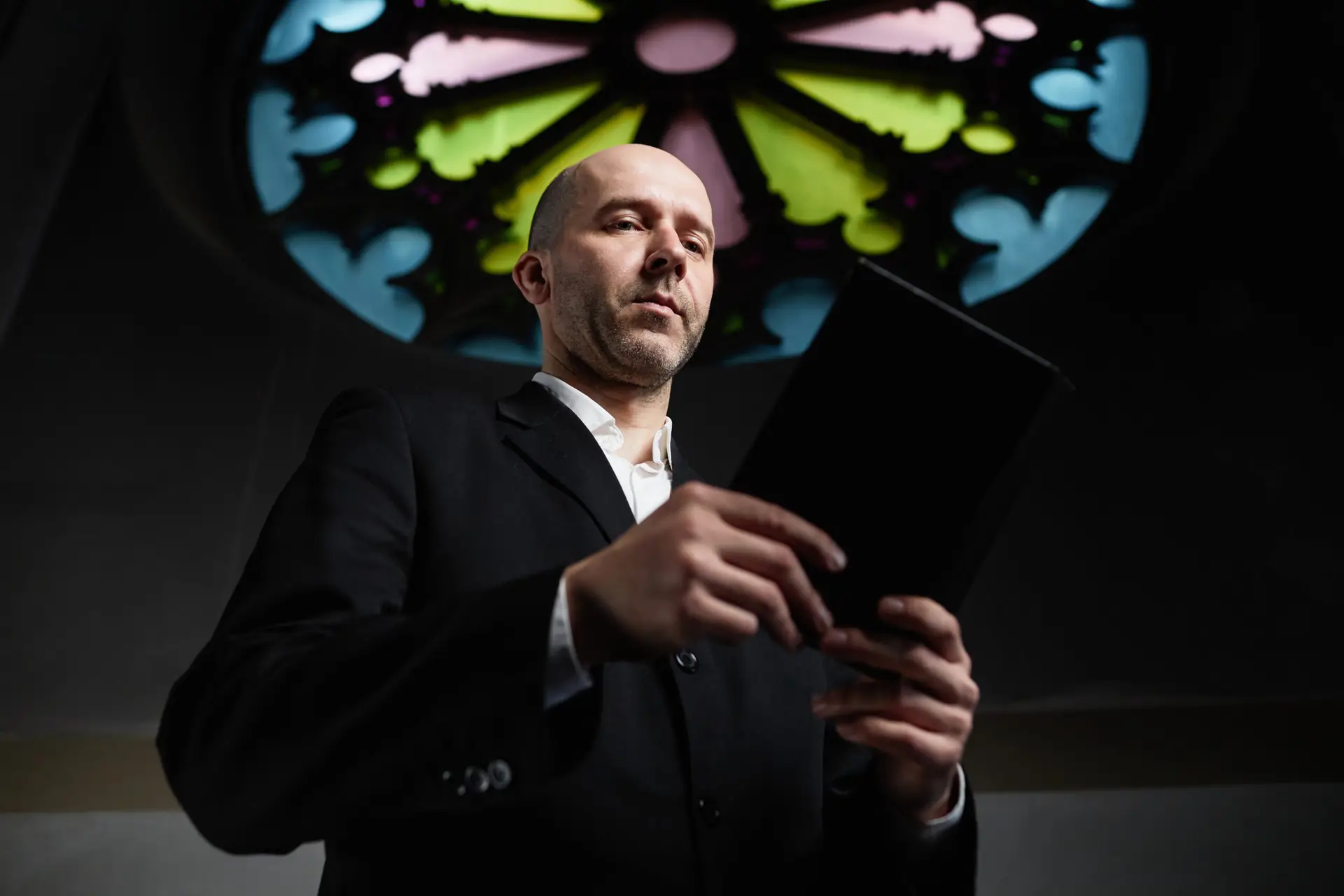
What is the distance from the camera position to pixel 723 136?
4234 millimetres

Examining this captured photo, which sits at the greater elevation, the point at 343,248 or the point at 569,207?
the point at 569,207

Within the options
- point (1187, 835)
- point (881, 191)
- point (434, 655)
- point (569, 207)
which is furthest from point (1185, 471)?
point (434, 655)

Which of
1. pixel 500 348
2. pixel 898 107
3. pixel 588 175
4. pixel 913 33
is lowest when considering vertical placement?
pixel 500 348

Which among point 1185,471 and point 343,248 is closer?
point 1185,471

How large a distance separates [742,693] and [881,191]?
10.3ft

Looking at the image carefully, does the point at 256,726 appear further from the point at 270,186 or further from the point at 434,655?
the point at 270,186

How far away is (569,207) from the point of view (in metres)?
1.57

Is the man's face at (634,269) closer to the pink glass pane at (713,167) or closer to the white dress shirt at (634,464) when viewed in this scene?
the white dress shirt at (634,464)

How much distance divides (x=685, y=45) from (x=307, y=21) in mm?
1286

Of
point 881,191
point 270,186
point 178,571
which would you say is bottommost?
point 178,571

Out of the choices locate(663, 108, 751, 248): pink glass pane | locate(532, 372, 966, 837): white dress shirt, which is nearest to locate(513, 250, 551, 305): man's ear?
locate(532, 372, 966, 837): white dress shirt

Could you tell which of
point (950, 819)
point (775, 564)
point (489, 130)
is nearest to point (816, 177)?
point (489, 130)

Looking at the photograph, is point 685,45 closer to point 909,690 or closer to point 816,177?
point 816,177

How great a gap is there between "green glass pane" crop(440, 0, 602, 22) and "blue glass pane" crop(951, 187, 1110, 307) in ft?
4.77
